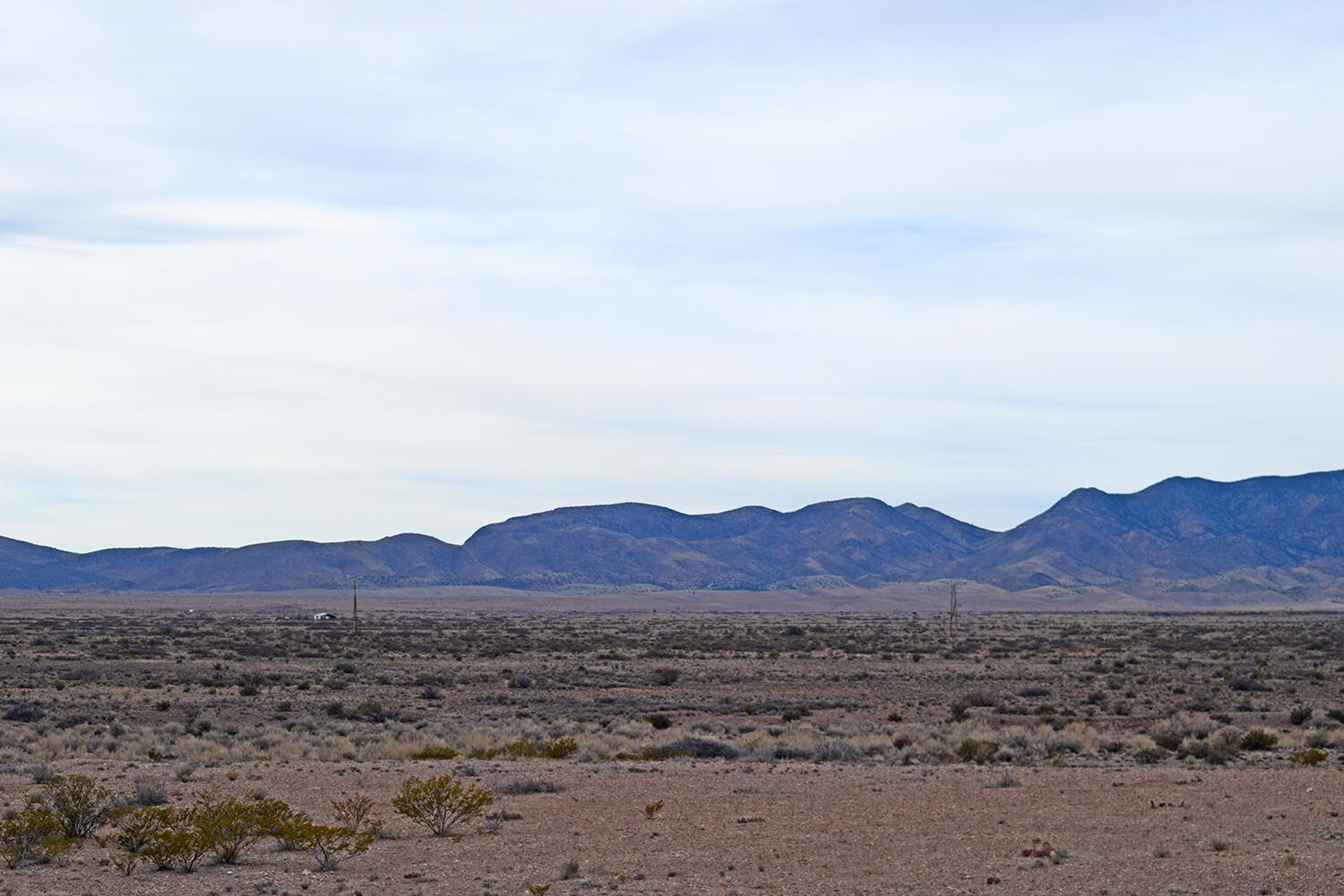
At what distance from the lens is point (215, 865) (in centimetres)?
1412

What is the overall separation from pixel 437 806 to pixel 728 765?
740cm

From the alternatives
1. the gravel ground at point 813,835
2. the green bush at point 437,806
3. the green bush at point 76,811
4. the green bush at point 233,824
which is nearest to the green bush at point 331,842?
the gravel ground at point 813,835

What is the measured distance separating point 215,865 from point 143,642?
58247 millimetres

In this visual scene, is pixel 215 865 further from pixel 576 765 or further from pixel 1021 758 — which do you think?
pixel 1021 758

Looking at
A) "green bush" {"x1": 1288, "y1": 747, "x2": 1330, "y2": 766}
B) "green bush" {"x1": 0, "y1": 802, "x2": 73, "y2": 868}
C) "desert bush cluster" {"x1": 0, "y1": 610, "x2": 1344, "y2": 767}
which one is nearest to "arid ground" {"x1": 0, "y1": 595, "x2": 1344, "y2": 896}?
"green bush" {"x1": 1288, "y1": 747, "x2": 1330, "y2": 766}

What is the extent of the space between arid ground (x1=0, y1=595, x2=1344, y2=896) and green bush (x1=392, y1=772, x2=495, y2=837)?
27cm

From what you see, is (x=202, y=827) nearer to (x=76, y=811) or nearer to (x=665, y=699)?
(x=76, y=811)

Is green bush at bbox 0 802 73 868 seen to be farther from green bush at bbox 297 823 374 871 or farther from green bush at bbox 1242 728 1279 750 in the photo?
green bush at bbox 1242 728 1279 750

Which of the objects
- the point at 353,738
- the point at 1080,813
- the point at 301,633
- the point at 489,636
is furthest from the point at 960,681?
the point at 301,633

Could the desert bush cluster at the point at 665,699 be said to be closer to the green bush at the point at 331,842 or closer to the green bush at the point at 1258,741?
the green bush at the point at 1258,741

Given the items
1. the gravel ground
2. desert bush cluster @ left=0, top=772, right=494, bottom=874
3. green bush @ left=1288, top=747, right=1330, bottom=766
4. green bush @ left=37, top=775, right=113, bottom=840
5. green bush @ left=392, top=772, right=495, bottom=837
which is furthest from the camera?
green bush @ left=1288, top=747, right=1330, bottom=766

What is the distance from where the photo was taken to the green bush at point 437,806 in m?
16.0

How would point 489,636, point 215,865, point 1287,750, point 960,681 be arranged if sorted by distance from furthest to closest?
point 489,636 < point 960,681 < point 1287,750 < point 215,865

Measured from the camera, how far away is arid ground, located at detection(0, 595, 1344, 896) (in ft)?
44.8
